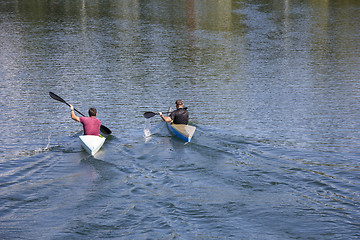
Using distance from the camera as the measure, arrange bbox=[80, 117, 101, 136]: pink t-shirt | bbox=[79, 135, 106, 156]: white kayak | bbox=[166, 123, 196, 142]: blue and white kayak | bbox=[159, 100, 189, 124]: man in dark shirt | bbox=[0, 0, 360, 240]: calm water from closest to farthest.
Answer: bbox=[0, 0, 360, 240]: calm water → bbox=[79, 135, 106, 156]: white kayak → bbox=[80, 117, 101, 136]: pink t-shirt → bbox=[166, 123, 196, 142]: blue and white kayak → bbox=[159, 100, 189, 124]: man in dark shirt

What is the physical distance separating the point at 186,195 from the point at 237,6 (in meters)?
78.7

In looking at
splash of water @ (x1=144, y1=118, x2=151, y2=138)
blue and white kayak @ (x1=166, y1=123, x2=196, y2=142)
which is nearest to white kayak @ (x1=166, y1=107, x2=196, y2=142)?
blue and white kayak @ (x1=166, y1=123, x2=196, y2=142)

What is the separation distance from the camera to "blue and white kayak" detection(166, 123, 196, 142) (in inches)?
857

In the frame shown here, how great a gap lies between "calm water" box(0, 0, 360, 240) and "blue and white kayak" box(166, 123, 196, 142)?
1.44 feet

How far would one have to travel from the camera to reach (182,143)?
21.8 m

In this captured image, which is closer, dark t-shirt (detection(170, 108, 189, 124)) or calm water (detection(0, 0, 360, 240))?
calm water (detection(0, 0, 360, 240))

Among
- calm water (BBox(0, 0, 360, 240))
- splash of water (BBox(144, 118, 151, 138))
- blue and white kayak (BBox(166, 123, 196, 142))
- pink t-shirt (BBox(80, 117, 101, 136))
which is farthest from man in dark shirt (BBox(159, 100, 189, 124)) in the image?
pink t-shirt (BBox(80, 117, 101, 136))

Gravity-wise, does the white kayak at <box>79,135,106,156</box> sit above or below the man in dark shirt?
below

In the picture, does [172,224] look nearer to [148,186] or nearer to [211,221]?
[211,221]

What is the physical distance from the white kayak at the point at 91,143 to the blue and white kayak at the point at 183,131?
4.01 meters

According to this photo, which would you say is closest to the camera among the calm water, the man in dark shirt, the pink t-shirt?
the calm water

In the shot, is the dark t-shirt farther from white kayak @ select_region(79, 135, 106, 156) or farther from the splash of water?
white kayak @ select_region(79, 135, 106, 156)

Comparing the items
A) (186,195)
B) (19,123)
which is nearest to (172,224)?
(186,195)

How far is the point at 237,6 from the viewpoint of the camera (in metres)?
88.7
